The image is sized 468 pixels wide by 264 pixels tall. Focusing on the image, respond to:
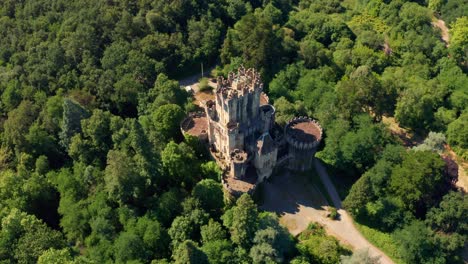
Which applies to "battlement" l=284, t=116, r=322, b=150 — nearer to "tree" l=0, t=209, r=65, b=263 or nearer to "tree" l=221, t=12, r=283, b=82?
"tree" l=221, t=12, r=283, b=82

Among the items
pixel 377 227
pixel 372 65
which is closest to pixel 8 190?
pixel 377 227

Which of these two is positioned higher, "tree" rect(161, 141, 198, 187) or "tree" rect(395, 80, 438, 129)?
"tree" rect(395, 80, 438, 129)

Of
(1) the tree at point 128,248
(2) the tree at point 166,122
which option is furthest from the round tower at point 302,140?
(1) the tree at point 128,248

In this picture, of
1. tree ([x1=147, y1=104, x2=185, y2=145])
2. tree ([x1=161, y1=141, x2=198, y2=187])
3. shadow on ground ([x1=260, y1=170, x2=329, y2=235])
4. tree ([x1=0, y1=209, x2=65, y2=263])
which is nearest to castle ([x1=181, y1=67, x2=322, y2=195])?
tree ([x1=147, y1=104, x2=185, y2=145])

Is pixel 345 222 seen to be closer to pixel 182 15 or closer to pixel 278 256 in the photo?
pixel 278 256

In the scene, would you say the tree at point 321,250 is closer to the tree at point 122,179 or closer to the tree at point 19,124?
the tree at point 122,179

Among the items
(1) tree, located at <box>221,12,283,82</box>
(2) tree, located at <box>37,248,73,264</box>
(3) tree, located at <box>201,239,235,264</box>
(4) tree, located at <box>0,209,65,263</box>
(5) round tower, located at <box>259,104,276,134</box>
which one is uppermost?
(1) tree, located at <box>221,12,283,82</box>

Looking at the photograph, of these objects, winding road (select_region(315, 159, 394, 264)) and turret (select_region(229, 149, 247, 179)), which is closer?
winding road (select_region(315, 159, 394, 264))

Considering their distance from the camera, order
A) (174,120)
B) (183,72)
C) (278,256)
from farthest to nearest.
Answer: (183,72) < (174,120) < (278,256)
